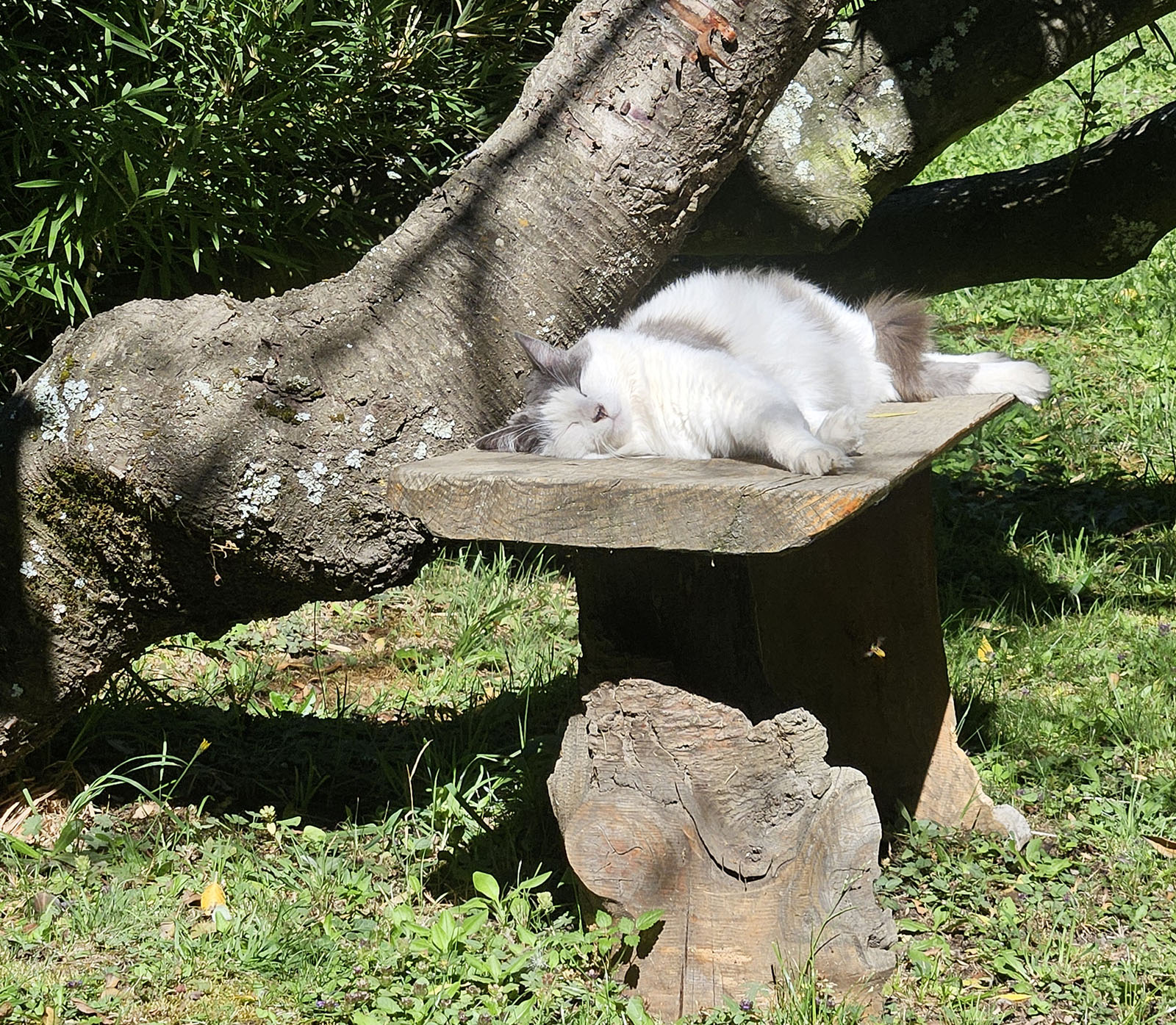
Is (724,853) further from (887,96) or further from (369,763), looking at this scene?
(887,96)

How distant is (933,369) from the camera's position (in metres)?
3.15

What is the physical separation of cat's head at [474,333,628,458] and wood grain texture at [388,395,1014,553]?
0.18m

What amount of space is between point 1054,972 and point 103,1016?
191 cm

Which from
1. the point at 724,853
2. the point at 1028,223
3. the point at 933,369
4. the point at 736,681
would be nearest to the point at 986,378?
the point at 933,369

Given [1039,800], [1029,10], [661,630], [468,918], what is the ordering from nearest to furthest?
[468,918], [661,630], [1039,800], [1029,10]

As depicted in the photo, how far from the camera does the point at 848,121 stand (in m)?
3.50

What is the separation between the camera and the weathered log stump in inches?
88.7

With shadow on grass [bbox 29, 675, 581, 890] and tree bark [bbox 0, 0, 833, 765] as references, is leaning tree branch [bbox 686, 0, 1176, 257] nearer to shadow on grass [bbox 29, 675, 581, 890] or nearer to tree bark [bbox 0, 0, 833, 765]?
tree bark [bbox 0, 0, 833, 765]

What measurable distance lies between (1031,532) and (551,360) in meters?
2.88

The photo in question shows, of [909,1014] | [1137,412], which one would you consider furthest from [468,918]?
[1137,412]

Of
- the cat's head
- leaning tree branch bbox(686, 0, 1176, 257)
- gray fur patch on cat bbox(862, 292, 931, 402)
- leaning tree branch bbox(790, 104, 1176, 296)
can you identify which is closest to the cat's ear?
the cat's head

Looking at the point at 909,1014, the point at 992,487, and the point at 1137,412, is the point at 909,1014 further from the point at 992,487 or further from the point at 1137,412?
the point at 1137,412

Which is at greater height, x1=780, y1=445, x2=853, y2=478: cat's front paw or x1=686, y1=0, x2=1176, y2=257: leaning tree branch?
x1=686, y1=0, x2=1176, y2=257: leaning tree branch

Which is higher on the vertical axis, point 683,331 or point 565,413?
point 683,331
